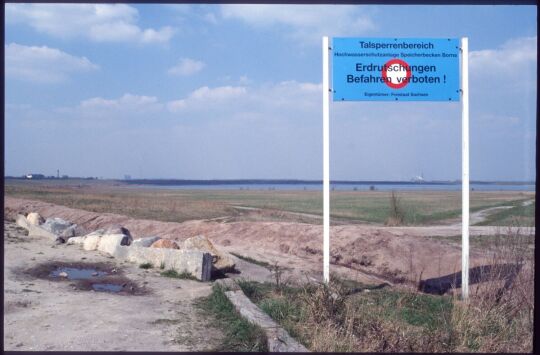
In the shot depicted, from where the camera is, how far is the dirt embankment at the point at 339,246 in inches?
489

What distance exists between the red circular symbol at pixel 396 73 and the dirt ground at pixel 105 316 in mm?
4016

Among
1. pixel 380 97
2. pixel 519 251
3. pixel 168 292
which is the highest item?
pixel 380 97

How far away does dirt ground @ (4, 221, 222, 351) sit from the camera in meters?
5.65

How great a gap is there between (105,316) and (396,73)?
16.3 feet

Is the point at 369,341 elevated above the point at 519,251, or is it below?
below

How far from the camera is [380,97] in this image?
7.69m

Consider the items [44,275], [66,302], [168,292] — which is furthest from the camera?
[44,275]

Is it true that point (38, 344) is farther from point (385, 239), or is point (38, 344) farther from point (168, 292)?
point (385, 239)

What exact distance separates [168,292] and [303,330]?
10.1 feet

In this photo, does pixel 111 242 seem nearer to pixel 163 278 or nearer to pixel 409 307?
pixel 163 278

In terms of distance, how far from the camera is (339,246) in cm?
1443

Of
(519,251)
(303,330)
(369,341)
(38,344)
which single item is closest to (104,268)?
(38,344)

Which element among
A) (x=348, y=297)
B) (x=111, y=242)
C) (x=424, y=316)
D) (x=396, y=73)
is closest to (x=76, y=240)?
(x=111, y=242)

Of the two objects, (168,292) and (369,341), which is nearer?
(369,341)
